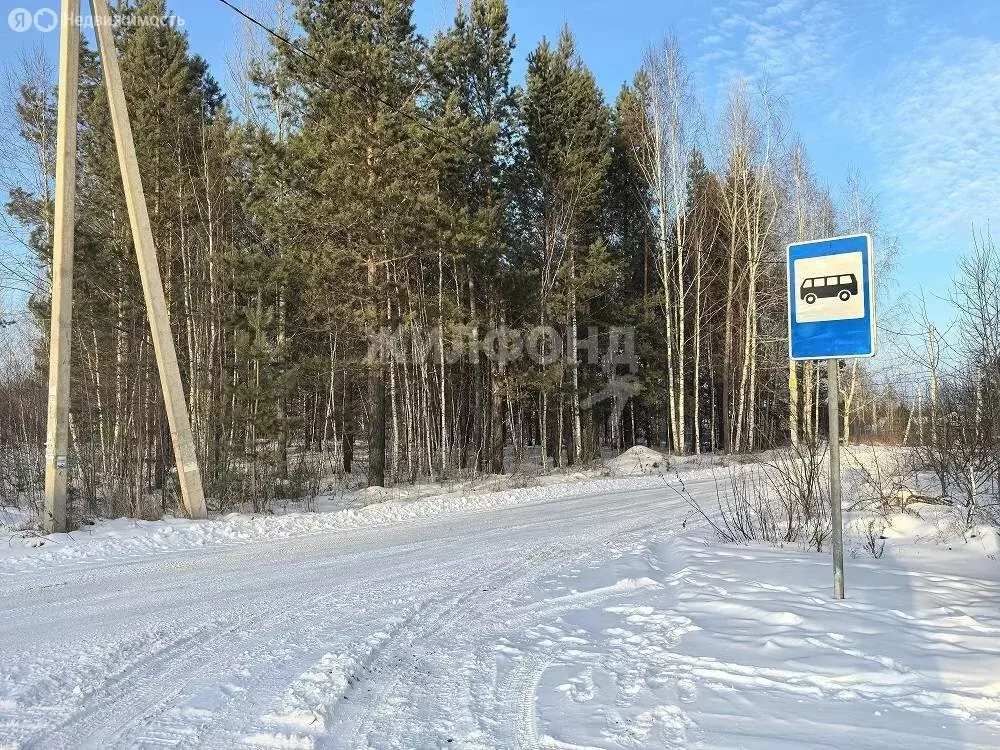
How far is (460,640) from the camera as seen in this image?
4.42 metres

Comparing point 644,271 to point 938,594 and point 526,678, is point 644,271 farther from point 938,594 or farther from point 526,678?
point 526,678

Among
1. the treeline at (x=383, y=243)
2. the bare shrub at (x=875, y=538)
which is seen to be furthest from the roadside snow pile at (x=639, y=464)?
the bare shrub at (x=875, y=538)

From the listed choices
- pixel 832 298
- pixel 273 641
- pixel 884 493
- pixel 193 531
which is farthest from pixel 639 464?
pixel 273 641

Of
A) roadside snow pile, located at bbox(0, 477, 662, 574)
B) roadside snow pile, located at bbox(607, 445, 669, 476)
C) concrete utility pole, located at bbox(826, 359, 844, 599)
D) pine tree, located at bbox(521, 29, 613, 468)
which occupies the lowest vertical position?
roadside snow pile, located at bbox(607, 445, 669, 476)

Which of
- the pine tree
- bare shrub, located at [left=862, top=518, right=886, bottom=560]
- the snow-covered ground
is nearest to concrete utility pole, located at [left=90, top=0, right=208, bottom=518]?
the snow-covered ground

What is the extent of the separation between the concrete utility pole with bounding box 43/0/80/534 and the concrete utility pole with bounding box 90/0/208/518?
0.76 metres

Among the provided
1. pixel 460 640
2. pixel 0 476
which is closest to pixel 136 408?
pixel 0 476

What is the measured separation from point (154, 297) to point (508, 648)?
30.7ft

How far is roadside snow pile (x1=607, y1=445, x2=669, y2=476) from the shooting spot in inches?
847

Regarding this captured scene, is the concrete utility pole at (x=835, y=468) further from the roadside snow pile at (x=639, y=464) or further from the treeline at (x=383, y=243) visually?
the roadside snow pile at (x=639, y=464)

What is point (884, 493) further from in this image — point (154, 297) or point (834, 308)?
point (154, 297)

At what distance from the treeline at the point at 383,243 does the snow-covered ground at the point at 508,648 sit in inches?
135

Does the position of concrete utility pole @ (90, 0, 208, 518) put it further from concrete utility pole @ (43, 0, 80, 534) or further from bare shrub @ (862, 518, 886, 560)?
bare shrub @ (862, 518, 886, 560)

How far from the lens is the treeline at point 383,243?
634 inches
